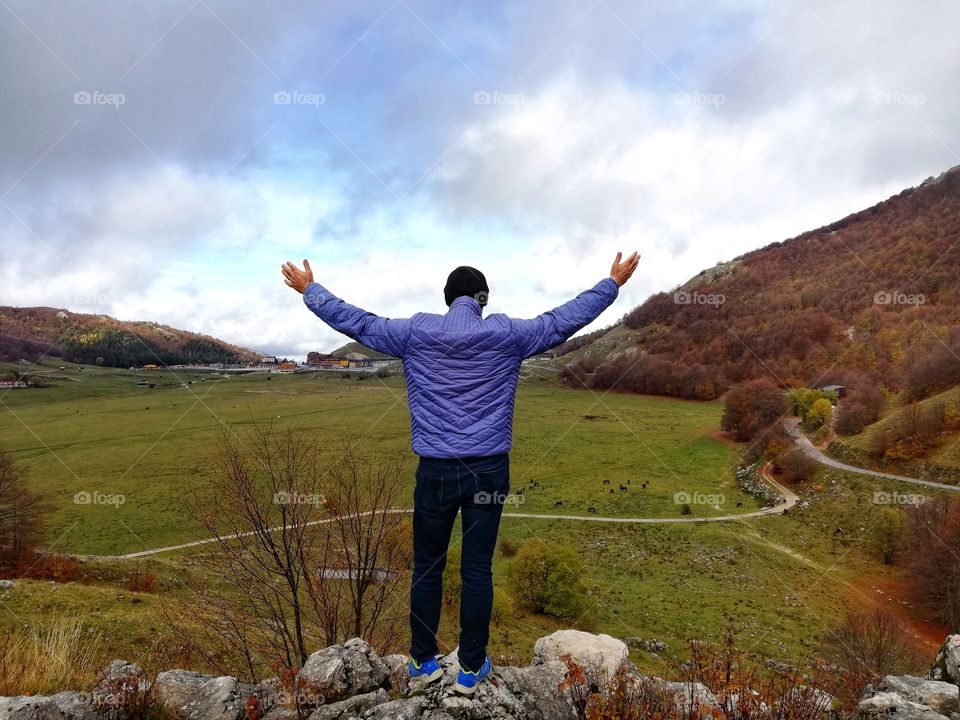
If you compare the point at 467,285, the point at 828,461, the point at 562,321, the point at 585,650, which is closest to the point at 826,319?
the point at 828,461

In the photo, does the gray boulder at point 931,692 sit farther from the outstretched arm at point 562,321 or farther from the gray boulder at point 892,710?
the outstretched arm at point 562,321

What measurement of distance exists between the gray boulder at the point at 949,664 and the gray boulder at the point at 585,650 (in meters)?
3.76

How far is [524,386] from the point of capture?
141500mm

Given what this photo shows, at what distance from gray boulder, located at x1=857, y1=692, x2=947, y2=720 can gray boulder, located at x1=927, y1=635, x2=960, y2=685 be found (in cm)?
196

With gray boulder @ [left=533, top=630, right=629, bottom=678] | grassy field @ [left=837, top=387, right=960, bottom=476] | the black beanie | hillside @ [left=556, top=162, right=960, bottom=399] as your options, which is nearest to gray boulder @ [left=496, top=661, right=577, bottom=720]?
gray boulder @ [left=533, top=630, right=629, bottom=678]

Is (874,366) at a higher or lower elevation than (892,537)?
higher

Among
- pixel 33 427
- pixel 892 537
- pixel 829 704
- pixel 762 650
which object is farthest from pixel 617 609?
pixel 33 427

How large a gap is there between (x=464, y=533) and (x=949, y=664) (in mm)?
6462

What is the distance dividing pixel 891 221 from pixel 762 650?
195252 millimetres

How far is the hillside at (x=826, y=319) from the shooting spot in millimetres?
91188

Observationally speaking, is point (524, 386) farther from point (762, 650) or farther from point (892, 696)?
point (892, 696)

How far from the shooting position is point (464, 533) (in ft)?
12.4

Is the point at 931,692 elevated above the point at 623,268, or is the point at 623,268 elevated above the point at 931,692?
the point at 623,268

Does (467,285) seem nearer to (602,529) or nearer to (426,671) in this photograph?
(426,671)
